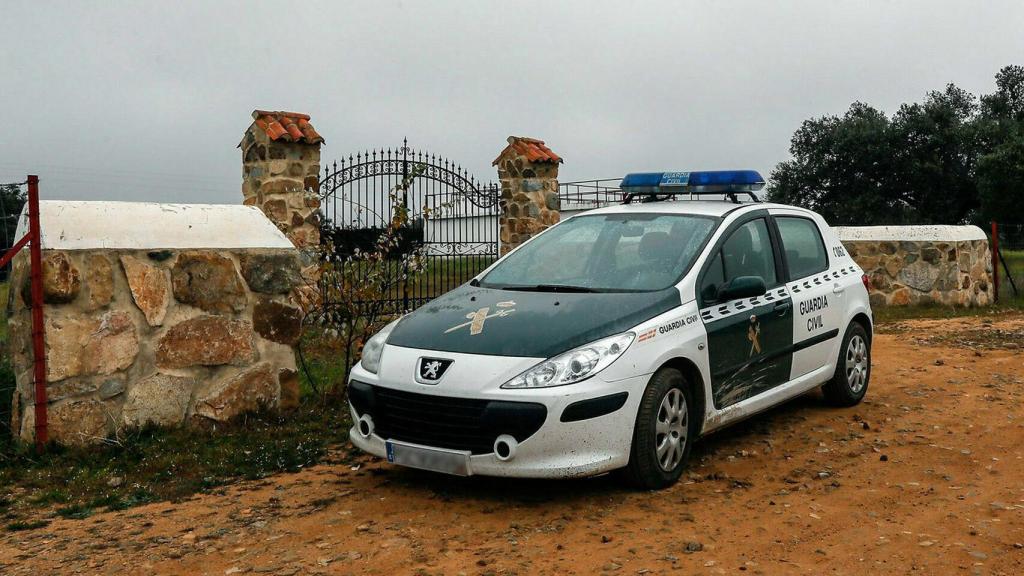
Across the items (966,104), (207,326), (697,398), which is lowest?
(697,398)

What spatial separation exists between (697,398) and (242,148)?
8.54m

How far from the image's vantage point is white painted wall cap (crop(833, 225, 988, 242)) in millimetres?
14844

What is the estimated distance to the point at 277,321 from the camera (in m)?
6.81

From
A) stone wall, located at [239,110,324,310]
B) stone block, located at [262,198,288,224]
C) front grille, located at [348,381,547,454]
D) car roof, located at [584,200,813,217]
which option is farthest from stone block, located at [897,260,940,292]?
front grille, located at [348,381,547,454]

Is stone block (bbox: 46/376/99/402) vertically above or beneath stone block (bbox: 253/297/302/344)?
beneath

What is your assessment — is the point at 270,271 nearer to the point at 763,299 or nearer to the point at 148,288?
the point at 148,288

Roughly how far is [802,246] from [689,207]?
1.04 m

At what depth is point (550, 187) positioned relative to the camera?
1555cm

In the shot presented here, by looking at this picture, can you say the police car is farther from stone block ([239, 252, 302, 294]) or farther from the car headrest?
stone block ([239, 252, 302, 294])

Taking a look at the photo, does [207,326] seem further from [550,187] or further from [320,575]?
[550,187]

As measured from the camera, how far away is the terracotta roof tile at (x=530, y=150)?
1521 centimetres

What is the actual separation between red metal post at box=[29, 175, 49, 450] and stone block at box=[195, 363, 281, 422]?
3.27 feet

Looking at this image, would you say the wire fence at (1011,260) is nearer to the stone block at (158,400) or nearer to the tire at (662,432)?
the tire at (662,432)

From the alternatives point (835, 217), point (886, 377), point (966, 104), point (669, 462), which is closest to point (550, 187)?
point (886, 377)
